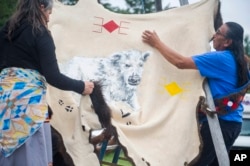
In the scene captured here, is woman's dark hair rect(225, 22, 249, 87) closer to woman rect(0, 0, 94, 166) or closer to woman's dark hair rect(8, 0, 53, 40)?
woman rect(0, 0, 94, 166)

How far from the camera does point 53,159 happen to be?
11.6 feet

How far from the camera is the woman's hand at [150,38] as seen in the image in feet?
12.6

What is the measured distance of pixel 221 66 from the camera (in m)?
3.87

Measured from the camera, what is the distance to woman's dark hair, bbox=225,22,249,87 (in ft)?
12.9

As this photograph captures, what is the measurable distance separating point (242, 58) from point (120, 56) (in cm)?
92

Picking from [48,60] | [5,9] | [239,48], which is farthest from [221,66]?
[5,9]

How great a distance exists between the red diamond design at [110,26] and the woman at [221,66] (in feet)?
0.74

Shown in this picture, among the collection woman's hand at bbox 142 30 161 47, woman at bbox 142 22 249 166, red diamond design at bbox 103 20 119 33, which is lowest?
woman at bbox 142 22 249 166

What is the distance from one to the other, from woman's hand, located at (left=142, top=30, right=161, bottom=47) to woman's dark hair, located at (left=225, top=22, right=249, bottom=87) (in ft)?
1.85

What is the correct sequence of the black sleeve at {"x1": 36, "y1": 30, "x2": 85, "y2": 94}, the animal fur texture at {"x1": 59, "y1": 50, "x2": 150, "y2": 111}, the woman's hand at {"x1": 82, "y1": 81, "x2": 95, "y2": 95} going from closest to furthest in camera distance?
the black sleeve at {"x1": 36, "y1": 30, "x2": 85, "y2": 94} < the woman's hand at {"x1": 82, "y1": 81, "x2": 95, "y2": 95} < the animal fur texture at {"x1": 59, "y1": 50, "x2": 150, "y2": 111}

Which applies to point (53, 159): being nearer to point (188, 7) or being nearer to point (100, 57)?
point (100, 57)

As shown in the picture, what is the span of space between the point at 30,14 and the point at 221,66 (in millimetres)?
1487

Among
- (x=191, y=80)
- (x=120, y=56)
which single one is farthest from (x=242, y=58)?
(x=120, y=56)

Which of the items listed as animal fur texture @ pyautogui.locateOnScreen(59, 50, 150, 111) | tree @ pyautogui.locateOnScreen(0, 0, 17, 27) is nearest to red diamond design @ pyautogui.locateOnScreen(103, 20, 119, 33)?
animal fur texture @ pyautogui.locateOnScreen(59, 50, 150, 111)
